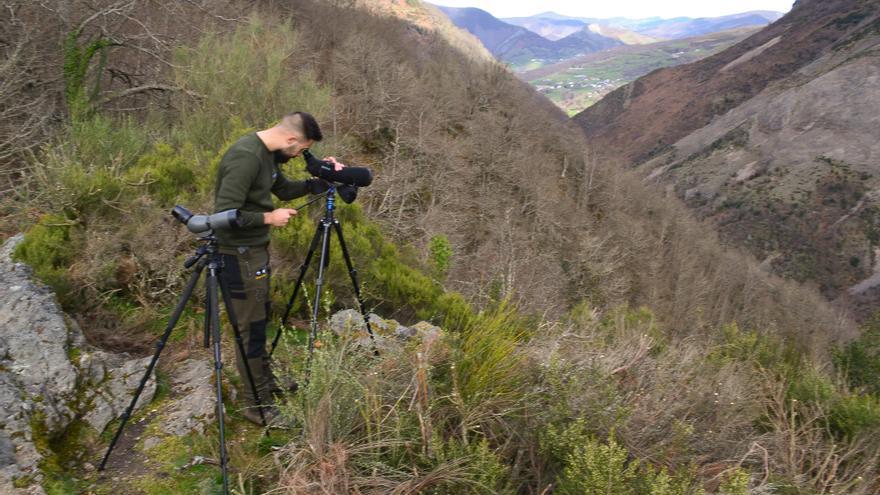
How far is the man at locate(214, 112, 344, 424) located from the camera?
2820 mm

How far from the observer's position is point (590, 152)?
146 feet

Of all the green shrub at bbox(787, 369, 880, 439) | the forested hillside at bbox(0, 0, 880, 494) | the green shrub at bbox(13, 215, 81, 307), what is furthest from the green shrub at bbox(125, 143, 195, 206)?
the green shrub at bbox(787, 369, 880, 439)

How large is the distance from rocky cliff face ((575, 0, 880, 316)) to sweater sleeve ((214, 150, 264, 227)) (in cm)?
4786

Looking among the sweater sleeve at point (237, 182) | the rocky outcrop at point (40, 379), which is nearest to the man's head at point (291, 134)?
the sweater sleeve at point (237, 182)

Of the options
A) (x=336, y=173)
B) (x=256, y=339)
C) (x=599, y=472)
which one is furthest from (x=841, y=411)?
(x=256, y=339)

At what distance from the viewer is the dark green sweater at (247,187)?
110 inches

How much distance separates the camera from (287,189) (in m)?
3.36

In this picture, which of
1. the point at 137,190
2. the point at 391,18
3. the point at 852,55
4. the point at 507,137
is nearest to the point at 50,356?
the point at 137,190

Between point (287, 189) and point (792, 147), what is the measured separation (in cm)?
8675

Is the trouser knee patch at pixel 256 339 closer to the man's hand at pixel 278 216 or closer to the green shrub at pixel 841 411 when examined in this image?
the man's hand at pixel 278 216

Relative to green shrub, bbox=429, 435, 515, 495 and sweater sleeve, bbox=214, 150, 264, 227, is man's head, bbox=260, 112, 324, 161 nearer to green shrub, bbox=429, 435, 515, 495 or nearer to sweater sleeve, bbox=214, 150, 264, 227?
sweater sleeve, bbox=214, 150, 264, 227

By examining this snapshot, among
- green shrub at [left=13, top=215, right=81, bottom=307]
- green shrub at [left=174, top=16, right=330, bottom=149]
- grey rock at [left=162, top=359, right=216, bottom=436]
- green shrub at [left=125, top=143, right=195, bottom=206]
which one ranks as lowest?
grey rock at [left=162, top=359, right=216, bottom=436]

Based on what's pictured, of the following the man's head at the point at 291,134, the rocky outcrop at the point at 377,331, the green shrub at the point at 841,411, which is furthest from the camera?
the green shrub at the point at 841,411

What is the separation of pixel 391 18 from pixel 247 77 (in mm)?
33967
